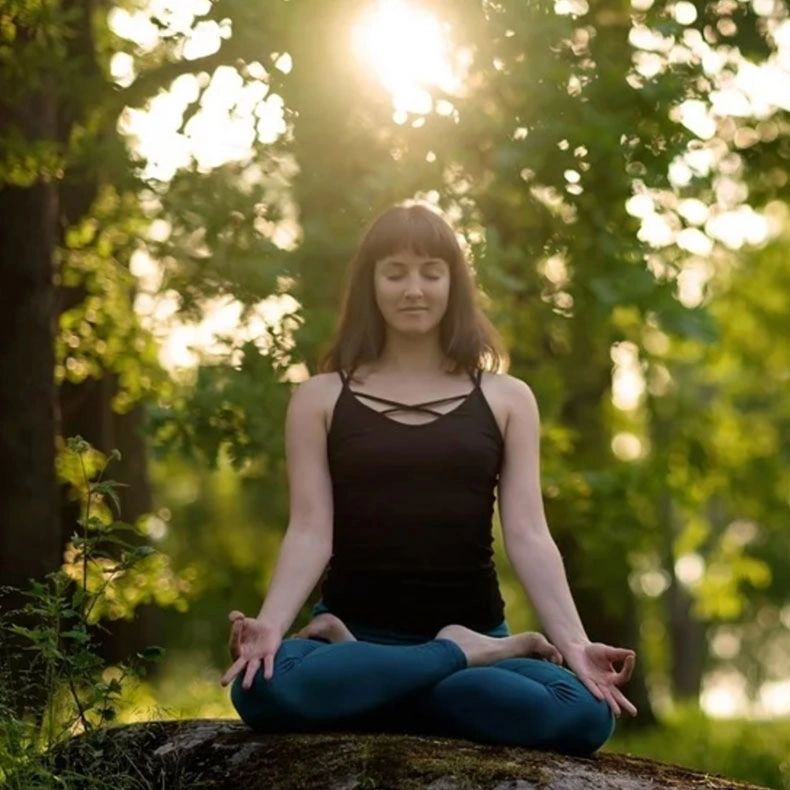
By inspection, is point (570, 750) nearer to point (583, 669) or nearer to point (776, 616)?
point (583, 669)

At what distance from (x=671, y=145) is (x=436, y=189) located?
3.72 ft

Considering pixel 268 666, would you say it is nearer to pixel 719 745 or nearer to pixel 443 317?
pixel 443 317

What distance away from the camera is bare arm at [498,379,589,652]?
5.41 meters

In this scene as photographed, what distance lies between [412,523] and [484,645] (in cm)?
43

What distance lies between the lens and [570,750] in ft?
17.3

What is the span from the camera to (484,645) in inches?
210

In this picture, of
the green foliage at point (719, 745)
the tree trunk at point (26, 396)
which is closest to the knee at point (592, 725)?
the green foliage at point (719, 745)

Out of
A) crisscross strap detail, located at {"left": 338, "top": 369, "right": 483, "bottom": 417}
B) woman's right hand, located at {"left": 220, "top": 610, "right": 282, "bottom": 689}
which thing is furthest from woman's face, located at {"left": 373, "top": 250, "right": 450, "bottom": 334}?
woman's right hand, located at {"left": 220, "top": 610, "right": 282, "bottom": 689}

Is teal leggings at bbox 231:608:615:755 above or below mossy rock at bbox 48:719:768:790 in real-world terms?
above

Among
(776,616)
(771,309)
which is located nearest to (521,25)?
(771,309)

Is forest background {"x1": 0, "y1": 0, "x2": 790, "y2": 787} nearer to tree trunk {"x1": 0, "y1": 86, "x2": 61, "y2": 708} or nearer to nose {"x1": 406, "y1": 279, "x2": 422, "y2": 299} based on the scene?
tree trunk {"x1": 0, "y1": 86, "x2": 61, "y2": 708}

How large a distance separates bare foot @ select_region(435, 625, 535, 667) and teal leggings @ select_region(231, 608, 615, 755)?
0.04m

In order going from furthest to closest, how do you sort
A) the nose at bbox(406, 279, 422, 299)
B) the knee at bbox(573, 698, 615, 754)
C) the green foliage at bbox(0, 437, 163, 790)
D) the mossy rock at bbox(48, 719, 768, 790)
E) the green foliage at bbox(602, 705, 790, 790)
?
the green foliage at bbox(602, 705, 790, 790), the nose at bbox(406, 279, 422, 299), the knee at bbox(573, 698, 615, 754), the green foliage at bbox(0, 437, 163, 790), the mossy rock at bbox(48, 719, 768, 790)

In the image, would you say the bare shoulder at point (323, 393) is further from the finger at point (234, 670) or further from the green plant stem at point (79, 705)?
the green plant stem at point (79, 705)
